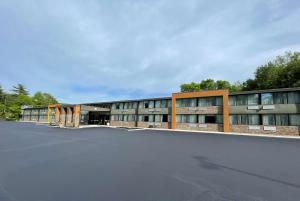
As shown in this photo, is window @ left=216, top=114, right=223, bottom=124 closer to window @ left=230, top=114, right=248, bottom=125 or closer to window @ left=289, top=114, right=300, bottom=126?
window @ left=230, top=114, right=248, bottom=125

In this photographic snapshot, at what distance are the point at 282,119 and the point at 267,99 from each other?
326 cm

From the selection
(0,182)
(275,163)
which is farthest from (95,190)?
(275,163)

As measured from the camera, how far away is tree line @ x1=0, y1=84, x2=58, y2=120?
74137 mm

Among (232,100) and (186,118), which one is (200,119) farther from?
(232,100)

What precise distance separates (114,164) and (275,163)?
Result: 340 inches

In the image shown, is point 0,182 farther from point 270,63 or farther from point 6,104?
point 6,104

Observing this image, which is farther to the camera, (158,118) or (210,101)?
(158,118)

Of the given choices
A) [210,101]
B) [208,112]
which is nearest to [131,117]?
[208,112]

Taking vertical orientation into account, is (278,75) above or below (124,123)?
above

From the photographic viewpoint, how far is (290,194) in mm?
5277

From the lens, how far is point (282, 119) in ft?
75.5

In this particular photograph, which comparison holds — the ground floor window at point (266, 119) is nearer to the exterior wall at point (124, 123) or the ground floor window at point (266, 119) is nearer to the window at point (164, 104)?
the window at point (164, 104)

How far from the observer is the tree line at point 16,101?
74.1 m

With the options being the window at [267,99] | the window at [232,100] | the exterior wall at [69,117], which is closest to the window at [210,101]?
the window at [232,100]
